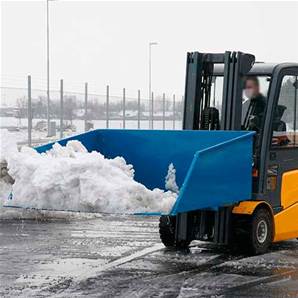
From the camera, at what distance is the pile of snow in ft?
23.4

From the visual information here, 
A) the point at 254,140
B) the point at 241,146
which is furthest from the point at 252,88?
the point at 241,146

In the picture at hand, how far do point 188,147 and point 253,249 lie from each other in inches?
54.6

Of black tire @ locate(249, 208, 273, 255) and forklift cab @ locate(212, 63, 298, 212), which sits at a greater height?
forklift cab @ locate(212, 63, 298, 212)

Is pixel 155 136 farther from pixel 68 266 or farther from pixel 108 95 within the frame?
pixel 108 95

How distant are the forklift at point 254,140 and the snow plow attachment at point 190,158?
39 centimetres

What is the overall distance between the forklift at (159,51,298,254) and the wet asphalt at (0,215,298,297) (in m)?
0.29

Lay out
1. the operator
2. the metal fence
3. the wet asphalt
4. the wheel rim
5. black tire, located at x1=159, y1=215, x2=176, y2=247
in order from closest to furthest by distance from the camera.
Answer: the wet asphalt < the wheel rim < the operator < black tire, located at x1=159, y1=215, x2=176, y2=247 < the metal fence

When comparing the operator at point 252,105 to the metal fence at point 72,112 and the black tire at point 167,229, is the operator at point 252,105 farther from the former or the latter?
the metal fence at point 72,112

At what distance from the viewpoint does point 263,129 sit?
326 inches

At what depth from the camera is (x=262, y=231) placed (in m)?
8.38

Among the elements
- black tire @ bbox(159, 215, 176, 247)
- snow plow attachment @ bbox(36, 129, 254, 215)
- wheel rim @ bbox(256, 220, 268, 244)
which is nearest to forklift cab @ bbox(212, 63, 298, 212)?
wheel rim @ bbox(256, 220, 268, 244)

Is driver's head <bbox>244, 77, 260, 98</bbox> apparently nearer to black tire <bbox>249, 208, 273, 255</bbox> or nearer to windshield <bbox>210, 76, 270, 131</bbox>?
windshield <bbox>210, 76, 270, 131</bbox>

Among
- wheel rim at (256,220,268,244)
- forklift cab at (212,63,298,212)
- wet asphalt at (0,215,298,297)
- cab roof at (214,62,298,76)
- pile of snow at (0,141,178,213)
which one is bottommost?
wet asphalt at (0,215,298,297)

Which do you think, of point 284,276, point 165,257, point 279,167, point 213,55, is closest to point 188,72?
point 213,55
